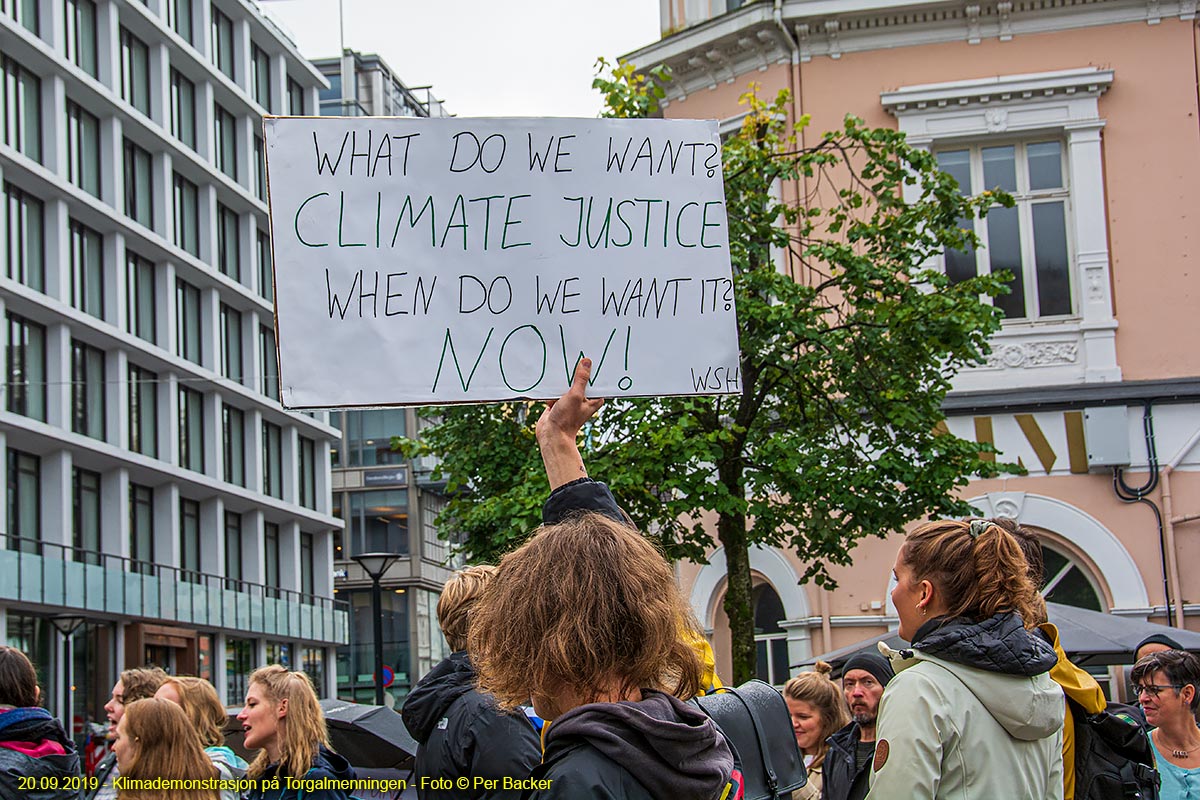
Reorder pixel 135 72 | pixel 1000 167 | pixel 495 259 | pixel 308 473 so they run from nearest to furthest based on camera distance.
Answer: pixel 495 259, pixel 1000 167, pixel 135 72, pixel 308 473

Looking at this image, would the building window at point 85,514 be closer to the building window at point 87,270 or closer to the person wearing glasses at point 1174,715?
the building window at point 87,270

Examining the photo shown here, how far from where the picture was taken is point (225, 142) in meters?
51.5

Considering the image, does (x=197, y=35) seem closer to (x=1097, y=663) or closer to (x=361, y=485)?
(x=361, y=485)

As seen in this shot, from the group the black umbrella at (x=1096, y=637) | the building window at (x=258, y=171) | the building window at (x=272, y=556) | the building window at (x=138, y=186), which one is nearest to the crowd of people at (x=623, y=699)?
the black umbrella at (x=1096, y=637)

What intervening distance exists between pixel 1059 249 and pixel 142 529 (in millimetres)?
30249

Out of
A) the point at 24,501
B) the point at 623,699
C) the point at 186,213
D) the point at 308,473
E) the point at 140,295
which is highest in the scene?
the point at 186,213

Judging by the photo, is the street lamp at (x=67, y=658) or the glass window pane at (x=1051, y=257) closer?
the glass window pane at (x=1051, y=257)

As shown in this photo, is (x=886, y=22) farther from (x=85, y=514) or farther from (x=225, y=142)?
(x=225, y=142)

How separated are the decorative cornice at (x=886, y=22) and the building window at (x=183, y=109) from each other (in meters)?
28.6

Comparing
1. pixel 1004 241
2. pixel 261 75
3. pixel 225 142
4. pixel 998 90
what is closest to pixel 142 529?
pixel 225 142

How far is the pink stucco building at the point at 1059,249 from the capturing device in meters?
20.9

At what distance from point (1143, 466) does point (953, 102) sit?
556 centimetres

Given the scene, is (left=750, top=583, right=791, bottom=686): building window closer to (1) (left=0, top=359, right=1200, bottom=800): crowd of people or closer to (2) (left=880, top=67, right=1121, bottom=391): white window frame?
(2) (left=880, top=67, right=1121, bottom=391): white window frame

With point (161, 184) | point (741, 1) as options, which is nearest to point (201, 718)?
point (741, 1)
